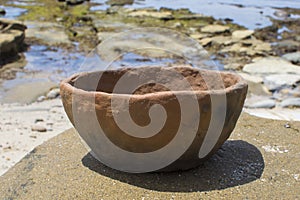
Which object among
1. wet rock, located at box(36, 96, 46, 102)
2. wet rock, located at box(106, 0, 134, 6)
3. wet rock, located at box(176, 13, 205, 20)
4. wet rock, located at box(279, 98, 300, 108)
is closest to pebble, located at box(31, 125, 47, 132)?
wet rock, located at box(36, 96, 46, 102)

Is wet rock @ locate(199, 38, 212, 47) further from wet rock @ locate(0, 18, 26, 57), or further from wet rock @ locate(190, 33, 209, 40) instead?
wet rock @ locate(0, 18, 26, 57)

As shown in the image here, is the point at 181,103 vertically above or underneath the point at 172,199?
above

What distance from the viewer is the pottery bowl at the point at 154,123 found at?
204 cm

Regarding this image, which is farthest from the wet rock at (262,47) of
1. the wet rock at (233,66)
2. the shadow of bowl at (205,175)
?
the shadow of bowl at (205,175)

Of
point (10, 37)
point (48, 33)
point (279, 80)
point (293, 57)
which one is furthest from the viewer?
point (48, 33)

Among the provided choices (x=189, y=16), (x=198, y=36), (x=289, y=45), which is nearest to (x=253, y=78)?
(x=289, y=45)

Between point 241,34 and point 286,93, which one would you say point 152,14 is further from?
point 286,93

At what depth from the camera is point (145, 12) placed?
12344 mm

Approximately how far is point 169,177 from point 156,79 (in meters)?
0.84

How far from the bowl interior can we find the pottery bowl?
0.30m

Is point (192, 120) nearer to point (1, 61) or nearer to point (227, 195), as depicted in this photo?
point (227, 195)

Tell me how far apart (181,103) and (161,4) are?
12.5 metres

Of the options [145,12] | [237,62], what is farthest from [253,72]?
[145,12]

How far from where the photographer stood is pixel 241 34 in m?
9.16
